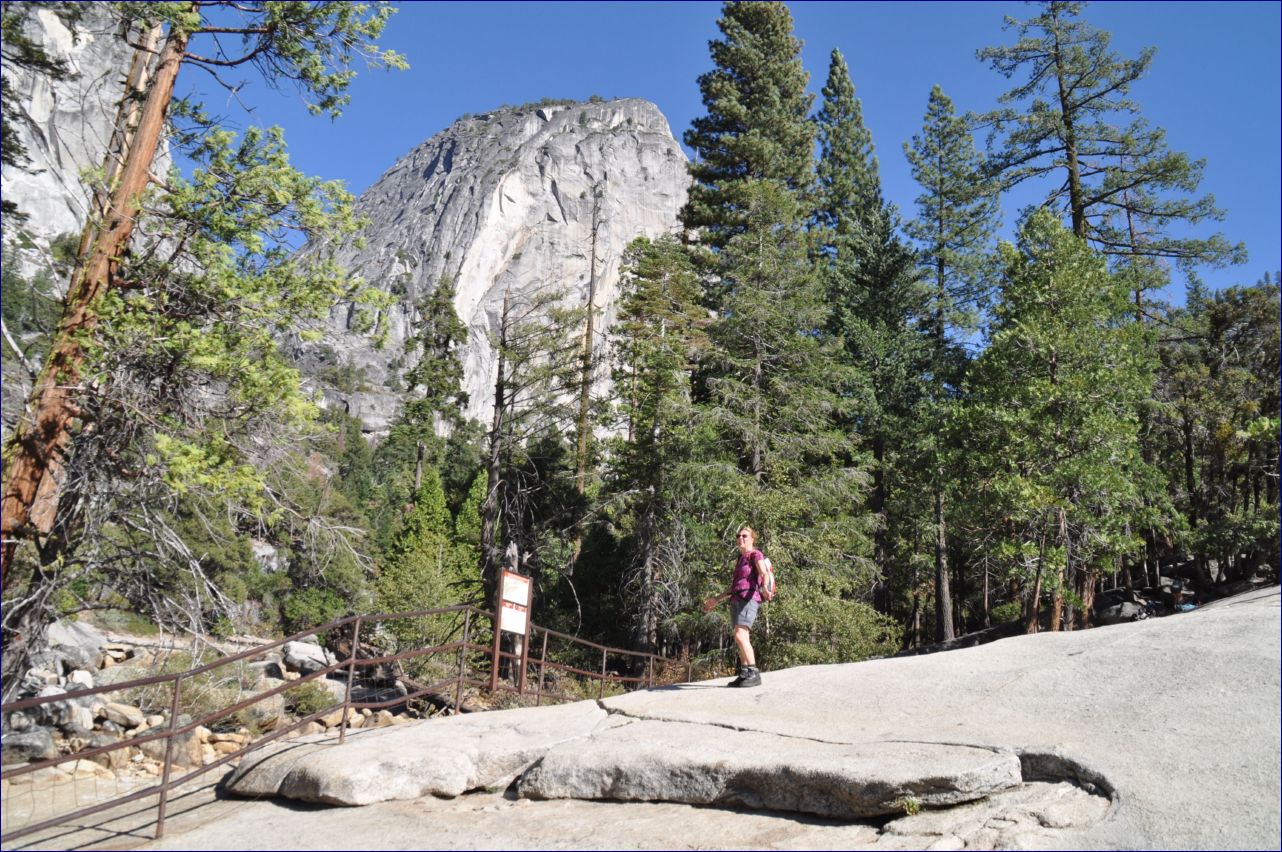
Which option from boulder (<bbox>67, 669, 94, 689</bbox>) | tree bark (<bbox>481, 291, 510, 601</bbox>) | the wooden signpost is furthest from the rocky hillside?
the wooden signpost

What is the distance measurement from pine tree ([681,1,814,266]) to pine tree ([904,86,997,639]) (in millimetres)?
4443

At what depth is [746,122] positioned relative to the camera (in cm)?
2895

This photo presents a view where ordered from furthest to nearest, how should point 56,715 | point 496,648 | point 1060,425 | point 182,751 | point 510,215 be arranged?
point 510,215 → point 1060,425 → point 56,715 → point 182,751 → point 496,648

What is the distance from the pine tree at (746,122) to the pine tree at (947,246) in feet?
14.6

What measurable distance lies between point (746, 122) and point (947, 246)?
818 cm

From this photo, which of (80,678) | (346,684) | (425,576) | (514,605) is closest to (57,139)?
(346,684)

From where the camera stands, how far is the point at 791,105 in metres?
31.7

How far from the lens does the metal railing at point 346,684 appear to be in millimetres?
5328

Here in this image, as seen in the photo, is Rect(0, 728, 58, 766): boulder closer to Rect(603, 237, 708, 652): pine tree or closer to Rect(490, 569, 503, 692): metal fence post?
Rect(490, 569, 503, 692): metal fence post

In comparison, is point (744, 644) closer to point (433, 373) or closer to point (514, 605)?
point (514, 605)

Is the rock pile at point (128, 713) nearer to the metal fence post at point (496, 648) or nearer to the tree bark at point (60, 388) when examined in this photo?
the tree bark at point (60, 388)

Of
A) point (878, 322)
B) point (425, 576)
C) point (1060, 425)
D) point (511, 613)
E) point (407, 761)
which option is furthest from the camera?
point (878, 322)

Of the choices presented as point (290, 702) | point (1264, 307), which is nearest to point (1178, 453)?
point (1264, 307)

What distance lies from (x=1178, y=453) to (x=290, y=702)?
23.3 meters
